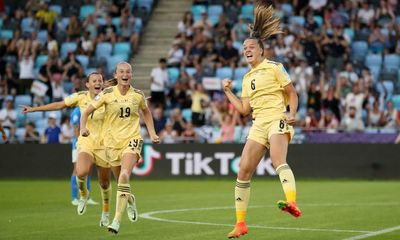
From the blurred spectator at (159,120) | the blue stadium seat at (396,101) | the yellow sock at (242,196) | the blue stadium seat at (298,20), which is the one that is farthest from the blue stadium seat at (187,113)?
the yellow sock at (242,196)

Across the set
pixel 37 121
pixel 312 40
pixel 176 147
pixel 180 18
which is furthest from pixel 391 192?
pixel 180 18

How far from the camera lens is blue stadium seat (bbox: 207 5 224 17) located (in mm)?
34312

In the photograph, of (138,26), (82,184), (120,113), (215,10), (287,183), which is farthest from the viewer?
(138,26)

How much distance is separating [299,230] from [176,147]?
14092 mm

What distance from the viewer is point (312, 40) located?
3127 cm

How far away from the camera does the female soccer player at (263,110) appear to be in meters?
12.9

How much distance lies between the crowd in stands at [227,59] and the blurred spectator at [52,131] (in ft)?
4.51

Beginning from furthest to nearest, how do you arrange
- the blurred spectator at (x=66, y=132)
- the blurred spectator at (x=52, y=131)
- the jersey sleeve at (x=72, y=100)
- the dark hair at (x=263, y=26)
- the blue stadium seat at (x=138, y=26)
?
the blue stadium seat at (x=138, y=26), the blurred spectator at (x=66, y=132), the blurred spectator at (x=52, y=131), the jersey sleeve at (x=72, y=100), the dark hair at (x=263, y=26)

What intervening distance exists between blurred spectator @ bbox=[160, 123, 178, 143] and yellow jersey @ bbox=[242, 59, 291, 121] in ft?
50.5

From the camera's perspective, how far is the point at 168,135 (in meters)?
28.9

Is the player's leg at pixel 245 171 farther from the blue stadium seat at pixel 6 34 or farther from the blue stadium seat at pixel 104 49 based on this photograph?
the blue stadium seat at pixel 6 34

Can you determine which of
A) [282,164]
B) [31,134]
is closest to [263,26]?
[282,164]

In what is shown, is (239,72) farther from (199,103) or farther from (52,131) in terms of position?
(52,131)

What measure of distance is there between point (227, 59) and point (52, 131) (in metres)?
6.41
